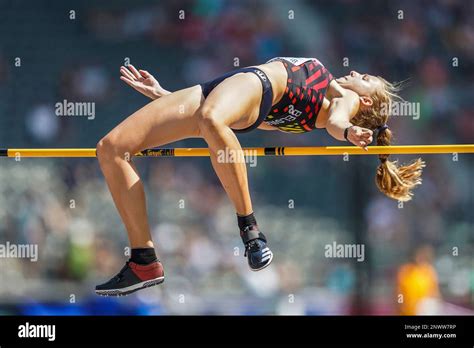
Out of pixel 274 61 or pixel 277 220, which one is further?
pixel 277 220

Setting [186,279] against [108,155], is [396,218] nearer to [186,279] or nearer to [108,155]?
[186,279]

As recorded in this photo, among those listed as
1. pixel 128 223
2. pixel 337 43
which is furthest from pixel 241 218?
pixel 337 43

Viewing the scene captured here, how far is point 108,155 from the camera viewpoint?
3.89 m

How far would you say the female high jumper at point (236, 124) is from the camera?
3750 mm

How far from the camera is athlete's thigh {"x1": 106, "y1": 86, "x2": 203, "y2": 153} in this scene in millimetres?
3867

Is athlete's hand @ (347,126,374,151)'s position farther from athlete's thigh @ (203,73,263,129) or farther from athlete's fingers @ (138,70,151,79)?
athlete's fingers @ (138,70,151,79)

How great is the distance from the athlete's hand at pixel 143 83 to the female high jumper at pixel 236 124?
0.48 m

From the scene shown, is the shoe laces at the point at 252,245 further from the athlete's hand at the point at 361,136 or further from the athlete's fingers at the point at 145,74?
the athlete's fingers at the point at 145,74

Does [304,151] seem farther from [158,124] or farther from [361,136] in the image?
[158,124]

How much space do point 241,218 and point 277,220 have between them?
91.1 inches

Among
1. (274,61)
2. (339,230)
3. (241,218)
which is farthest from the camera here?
(339,230)

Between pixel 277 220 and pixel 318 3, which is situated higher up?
pixel 318 3

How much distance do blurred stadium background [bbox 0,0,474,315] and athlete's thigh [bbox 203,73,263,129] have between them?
222 cm

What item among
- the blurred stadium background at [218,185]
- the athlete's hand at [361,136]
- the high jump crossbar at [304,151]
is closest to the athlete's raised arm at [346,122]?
the athlete's hand at [361,136]
